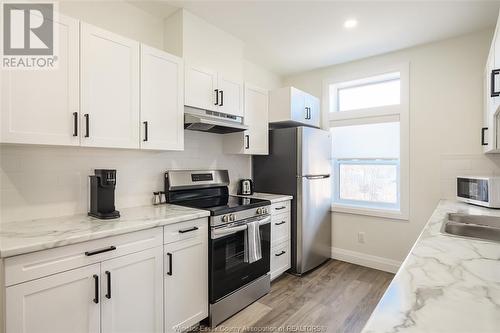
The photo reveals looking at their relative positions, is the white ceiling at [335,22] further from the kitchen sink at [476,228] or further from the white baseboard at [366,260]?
the white baseboard at [366,260]

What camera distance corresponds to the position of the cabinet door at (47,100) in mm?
1476

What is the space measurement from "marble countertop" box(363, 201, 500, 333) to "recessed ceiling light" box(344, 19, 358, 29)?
7.26 feet

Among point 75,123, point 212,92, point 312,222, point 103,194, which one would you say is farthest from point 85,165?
point 312,222

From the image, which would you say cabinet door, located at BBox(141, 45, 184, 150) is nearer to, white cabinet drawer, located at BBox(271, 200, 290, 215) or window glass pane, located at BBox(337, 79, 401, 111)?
white cabinet drawer, located at BBox(271, 200, 290, 215)

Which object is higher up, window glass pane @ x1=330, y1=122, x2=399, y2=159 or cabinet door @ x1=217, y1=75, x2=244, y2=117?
cabinet door @ x1=217, y1=75, x2=244, y2=117

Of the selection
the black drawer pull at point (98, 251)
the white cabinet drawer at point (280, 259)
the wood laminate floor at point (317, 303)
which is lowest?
the wood laminate floor at point (317, 303)

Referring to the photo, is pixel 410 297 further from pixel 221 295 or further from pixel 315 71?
pixel 315 71

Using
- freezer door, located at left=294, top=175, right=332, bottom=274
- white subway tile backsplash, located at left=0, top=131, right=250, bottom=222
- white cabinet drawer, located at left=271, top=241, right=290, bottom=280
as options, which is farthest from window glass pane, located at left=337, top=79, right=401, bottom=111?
white subway tile backsplash, located at left=0, top=131, right=250, bottom=222

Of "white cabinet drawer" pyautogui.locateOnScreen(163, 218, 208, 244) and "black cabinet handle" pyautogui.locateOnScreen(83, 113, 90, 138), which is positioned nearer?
"black cabinet handle" pyautogui.locateOnScreen(83, 113, 90, 138)

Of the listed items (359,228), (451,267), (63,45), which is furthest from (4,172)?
(359,228)

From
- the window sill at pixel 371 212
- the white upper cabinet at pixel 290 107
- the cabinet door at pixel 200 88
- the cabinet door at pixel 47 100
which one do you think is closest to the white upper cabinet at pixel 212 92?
the cabinet door at pixel 200 88

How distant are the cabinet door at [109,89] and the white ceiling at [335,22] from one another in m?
0.71

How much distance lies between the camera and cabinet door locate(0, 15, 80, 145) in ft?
4.84

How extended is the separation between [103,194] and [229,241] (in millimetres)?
1053
